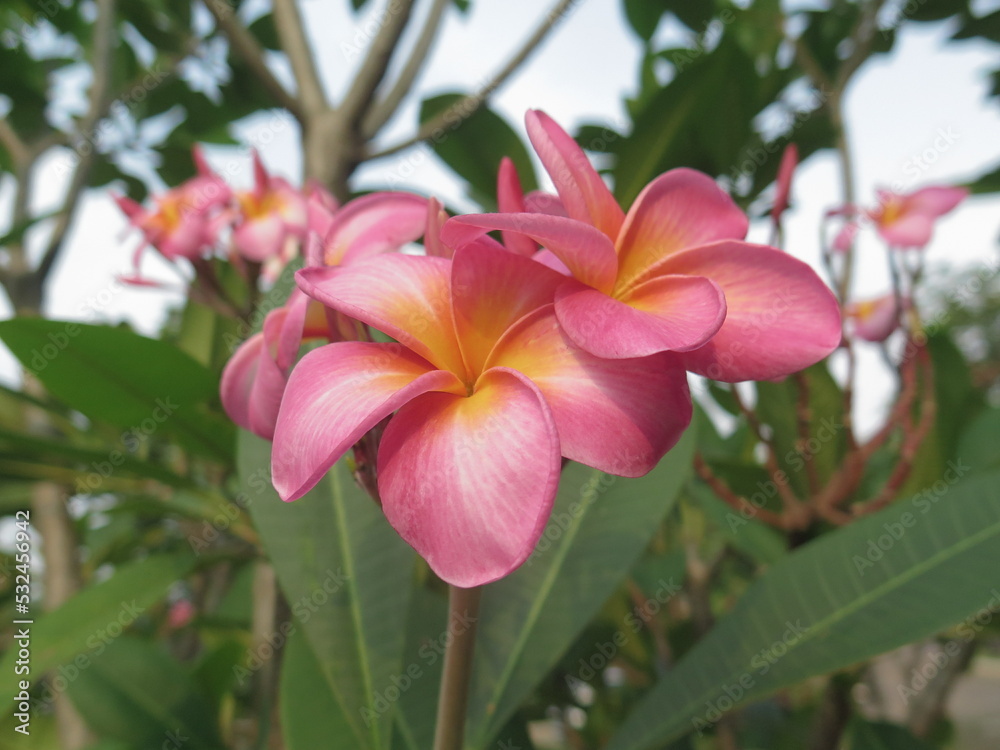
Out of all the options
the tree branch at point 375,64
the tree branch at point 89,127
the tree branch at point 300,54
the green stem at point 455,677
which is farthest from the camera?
the tree branch at point 89,127

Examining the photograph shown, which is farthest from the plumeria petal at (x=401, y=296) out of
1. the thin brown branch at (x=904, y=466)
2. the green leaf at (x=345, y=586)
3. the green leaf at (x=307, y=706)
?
the thin brown branch at (x=904, y=466)

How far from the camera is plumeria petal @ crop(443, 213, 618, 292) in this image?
0.31m

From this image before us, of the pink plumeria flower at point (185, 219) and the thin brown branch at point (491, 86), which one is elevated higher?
the thin brown branch at point (491, 86)

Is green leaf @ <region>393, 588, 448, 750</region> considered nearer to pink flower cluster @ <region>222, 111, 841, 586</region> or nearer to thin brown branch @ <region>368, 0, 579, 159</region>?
pink flower cluster @ <region>222, 111, 841, 586</region>

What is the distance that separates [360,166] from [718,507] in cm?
76

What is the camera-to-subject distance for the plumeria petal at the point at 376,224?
458mm

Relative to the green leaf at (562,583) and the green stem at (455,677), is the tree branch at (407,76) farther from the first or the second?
the green stem at (455,677)

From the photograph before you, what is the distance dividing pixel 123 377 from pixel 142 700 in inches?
18.6

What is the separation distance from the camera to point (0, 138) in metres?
1.58

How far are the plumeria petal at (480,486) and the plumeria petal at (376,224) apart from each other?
20cm

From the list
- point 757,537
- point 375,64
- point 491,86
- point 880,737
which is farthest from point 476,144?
point 880,737

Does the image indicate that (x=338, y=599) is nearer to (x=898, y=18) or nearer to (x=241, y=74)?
(x=241, y=74)

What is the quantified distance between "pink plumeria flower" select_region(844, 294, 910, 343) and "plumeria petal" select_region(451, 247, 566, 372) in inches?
33.0

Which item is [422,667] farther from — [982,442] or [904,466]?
[982,442]
